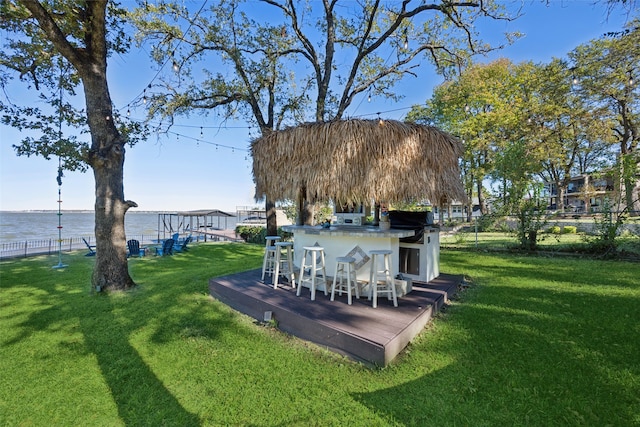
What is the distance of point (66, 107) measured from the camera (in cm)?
680

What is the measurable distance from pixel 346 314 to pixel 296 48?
9.66 meters

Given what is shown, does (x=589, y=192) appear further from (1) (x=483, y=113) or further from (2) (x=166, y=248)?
(2) (x=166, y=248)

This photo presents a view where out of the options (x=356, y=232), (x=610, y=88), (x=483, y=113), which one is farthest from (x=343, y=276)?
(x=610, y=88)

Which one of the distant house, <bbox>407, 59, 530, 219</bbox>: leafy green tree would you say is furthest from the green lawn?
<bbox>407, 59, 530, 219</bbox>: leafy green tree

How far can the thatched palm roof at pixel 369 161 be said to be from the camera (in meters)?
4.57

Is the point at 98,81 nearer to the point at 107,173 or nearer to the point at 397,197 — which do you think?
the point at 107,173

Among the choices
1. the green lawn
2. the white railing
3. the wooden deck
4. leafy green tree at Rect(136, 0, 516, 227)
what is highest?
leafy green tree at Rect(136, 0, 516, 227)

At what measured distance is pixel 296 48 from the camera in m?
9.84

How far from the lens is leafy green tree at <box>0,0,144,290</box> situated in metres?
5.33

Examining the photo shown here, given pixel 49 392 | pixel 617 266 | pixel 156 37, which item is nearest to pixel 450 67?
pixel 617 266

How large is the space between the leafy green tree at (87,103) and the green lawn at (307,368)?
126cm

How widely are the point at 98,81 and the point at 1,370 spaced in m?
5.09

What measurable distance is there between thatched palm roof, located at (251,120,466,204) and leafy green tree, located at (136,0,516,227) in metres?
3.27

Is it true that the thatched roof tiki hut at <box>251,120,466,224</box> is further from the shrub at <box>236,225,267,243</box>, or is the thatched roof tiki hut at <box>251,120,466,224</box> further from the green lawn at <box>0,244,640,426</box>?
the shrub at <box>236,225,267,243</box>
